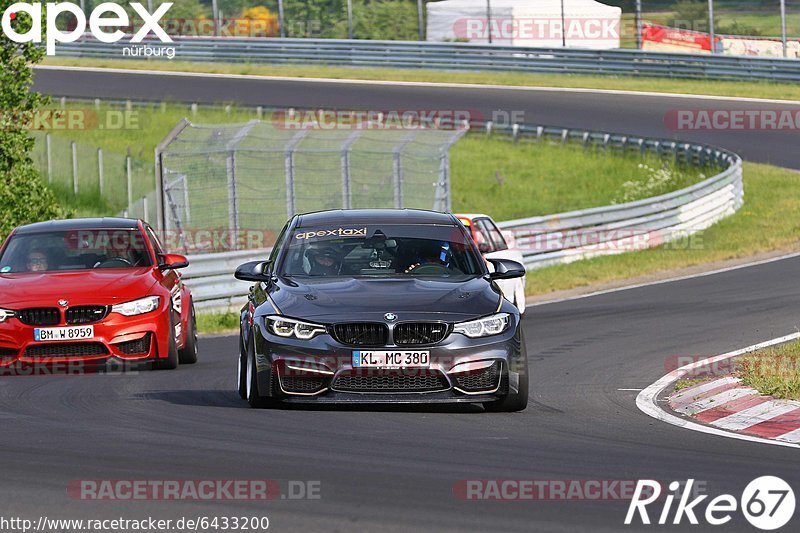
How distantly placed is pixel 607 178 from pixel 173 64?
2180 cm

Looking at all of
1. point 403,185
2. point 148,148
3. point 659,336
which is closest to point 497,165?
point 148,148

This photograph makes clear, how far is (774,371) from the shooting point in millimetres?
11828

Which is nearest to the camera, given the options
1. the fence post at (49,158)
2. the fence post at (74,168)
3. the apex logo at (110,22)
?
the fence post at (74,168)

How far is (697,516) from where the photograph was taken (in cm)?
670

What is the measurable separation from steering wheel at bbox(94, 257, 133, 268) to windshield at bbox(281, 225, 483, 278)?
3.39 m

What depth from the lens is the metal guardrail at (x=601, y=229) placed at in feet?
66.5

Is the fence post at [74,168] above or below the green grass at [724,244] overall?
above

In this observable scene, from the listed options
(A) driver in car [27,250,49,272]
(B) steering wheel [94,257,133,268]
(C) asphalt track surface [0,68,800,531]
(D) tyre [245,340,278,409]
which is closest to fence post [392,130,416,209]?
(C) asphalt track surface [0,68,800,531]

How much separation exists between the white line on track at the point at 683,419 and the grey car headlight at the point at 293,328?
247 centimetres

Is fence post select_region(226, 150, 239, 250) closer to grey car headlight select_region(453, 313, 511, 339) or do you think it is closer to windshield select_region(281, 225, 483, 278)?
windshield select_region(281, 225, 483, 278)

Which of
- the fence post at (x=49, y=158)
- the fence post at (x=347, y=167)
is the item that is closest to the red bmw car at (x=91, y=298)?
the fence post at (x=347, y=167)

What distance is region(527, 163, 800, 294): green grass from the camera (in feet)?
81.3

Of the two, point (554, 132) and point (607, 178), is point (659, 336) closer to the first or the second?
point (607, 178)

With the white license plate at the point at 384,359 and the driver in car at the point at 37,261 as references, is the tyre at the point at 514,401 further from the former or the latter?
the driver in car at the point at 37,261
